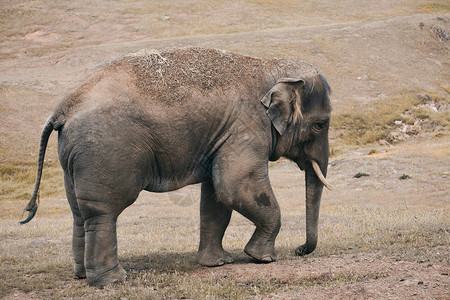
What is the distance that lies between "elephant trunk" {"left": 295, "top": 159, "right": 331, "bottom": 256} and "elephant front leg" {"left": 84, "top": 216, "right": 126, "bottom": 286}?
3.55 metres

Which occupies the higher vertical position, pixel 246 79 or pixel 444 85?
pixel 246 79

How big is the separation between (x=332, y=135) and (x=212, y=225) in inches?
1252

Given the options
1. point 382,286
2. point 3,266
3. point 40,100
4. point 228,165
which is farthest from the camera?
point 40,100

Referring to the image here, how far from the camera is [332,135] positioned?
41.1 m

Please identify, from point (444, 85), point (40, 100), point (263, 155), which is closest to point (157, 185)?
point (263, 155)

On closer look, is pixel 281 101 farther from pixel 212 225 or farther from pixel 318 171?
pixel 212 225

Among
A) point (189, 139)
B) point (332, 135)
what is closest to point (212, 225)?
point (189, 139)

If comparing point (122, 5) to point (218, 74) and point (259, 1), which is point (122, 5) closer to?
point (259, 1)

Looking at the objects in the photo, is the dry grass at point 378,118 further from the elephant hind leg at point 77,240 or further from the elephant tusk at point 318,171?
the elephant hind leg at point 77,240

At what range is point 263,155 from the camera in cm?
939

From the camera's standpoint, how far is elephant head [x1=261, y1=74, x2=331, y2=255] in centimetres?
962

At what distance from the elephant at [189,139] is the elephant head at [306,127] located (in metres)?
0.02

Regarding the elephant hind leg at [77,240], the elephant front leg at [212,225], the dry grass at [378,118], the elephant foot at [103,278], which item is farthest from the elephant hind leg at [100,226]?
the dry grass at [378,118]

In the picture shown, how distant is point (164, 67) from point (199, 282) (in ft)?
11.7
